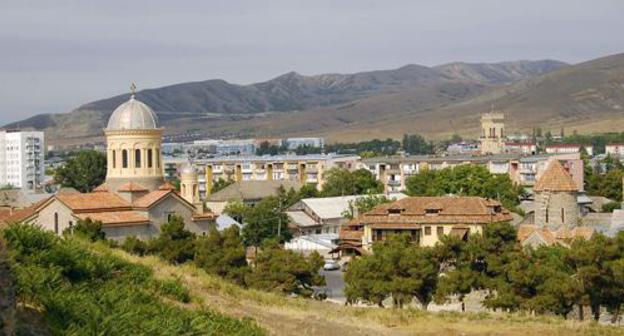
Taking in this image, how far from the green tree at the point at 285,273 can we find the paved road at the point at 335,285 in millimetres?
3076

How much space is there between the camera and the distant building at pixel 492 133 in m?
130

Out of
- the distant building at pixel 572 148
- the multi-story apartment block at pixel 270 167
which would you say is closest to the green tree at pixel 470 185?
the multi-story apartment block at pixel 270 167

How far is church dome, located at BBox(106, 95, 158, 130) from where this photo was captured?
54562 millimetres

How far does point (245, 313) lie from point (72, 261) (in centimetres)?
353

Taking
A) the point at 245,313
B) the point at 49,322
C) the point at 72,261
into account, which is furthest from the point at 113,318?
the point at 245,313

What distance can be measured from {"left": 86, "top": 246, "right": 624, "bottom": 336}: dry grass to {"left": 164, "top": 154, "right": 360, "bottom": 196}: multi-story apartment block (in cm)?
9283

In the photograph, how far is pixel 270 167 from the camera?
120 meters

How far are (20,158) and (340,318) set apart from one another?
132548 mm

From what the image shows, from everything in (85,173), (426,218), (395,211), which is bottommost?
(426,218)

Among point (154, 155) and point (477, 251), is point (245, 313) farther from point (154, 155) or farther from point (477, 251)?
point (154, 155)

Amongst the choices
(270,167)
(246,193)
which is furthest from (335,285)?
(270,167)

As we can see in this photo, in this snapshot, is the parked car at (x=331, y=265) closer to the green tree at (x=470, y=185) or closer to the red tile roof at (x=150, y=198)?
the red tile roof at (x=150, y=198)

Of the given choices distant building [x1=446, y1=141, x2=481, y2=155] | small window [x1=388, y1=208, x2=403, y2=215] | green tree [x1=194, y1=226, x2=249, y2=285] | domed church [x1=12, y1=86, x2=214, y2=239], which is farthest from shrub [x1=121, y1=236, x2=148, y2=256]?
distant building [x1=446, y1=141, x2=481, y2=155]

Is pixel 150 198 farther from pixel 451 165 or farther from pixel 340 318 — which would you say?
pixel 451 165
